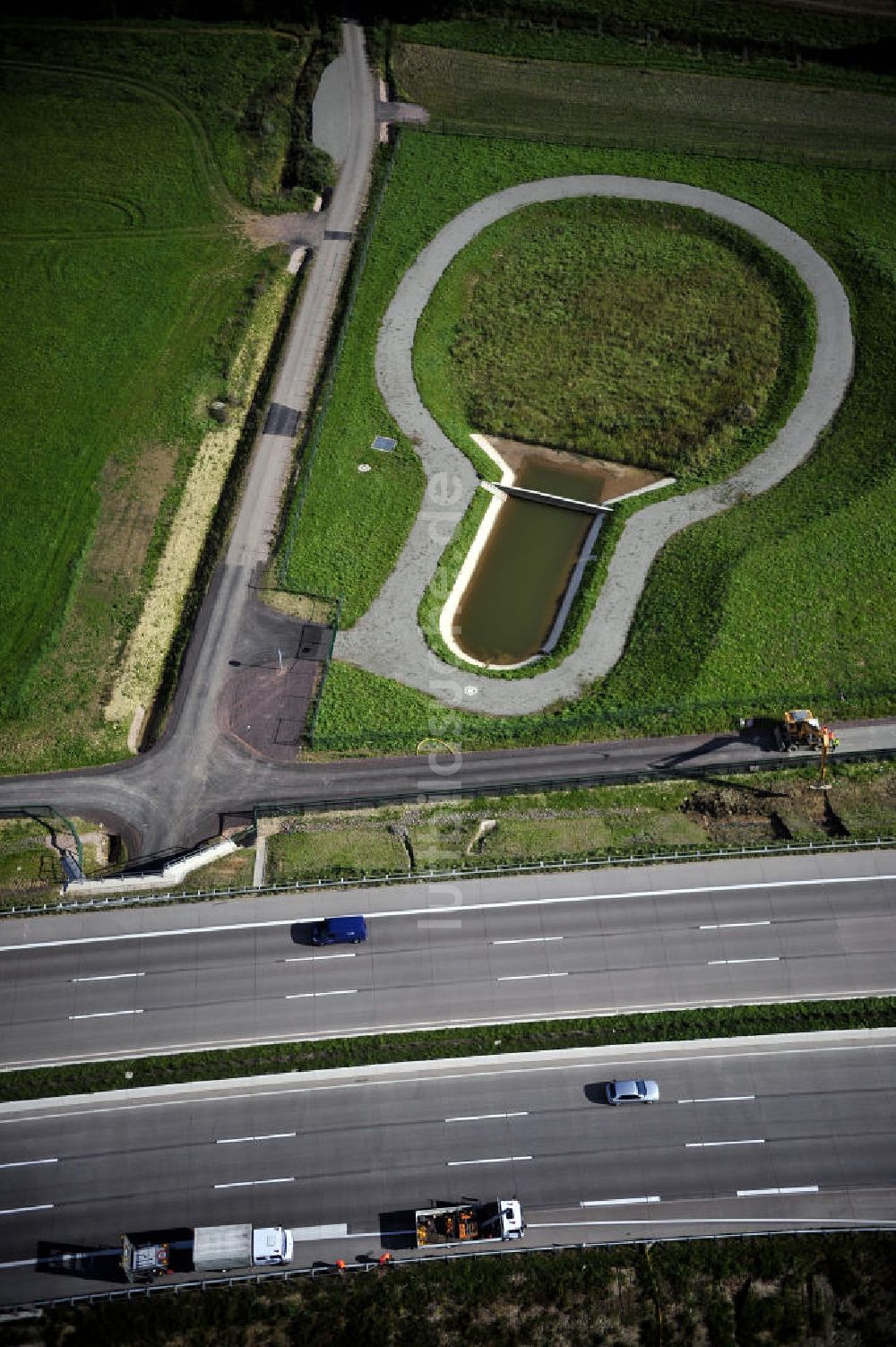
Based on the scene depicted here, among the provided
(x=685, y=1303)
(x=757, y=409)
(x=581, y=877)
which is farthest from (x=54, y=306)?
(x=685, y=1303)

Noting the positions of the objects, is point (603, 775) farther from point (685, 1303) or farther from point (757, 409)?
point (757, 409)

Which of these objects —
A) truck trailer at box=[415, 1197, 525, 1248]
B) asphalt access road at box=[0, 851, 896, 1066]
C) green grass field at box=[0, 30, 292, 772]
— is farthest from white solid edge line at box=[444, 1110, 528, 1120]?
green grass field at box=[0, 30, 292, 772]

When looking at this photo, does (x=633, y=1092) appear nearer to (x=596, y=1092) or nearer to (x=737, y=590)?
(x=596, y=1092)

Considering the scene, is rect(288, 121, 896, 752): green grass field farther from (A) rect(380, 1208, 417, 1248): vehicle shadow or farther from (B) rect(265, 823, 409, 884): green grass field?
(A) rect(380, 1208, 417, 1248): vehicle shadow

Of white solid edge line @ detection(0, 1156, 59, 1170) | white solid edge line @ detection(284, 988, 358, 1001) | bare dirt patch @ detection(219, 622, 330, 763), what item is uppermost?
bare dirt patch @ detection(219, 622, 330, 763)

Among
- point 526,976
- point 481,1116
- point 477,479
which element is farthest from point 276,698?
point 481,1116

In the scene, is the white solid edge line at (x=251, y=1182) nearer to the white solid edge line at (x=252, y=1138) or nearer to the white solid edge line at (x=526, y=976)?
the white solid edge line at (x=252, y=1138)
